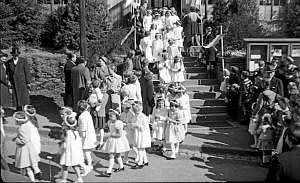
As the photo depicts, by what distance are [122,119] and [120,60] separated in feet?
21.2

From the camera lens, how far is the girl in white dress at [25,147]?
8930 millimetres

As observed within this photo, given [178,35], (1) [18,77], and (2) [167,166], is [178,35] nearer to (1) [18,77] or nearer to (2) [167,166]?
(1) [18,77]

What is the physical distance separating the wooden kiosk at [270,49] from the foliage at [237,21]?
2.68 meters

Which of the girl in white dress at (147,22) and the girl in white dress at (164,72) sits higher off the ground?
the girl in white dress at (147,22)

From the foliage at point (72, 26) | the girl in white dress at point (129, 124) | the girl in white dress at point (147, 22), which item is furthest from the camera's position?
the foliage at point (72, 26)

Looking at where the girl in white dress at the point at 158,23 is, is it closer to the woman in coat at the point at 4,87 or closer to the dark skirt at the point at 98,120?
the dark skirt at the point at 98,120

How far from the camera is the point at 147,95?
12.4 m

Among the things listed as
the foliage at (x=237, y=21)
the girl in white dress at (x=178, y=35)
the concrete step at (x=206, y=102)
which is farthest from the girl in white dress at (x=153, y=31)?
the concrete step at (x=206, y=102)

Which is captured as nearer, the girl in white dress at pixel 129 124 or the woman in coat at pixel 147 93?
the girl in white dress at pixel 129 124

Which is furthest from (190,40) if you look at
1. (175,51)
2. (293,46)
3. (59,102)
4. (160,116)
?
(160,116)

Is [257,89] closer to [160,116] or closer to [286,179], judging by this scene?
[160,116]

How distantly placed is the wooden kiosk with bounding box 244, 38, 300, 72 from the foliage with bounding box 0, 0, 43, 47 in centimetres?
885

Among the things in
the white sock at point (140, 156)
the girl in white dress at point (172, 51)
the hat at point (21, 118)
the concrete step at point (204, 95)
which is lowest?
the white sock at point (140, 156)

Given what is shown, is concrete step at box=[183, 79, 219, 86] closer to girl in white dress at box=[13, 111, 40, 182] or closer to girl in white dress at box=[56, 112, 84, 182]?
girl in white dress at box=[56, 112, 84, 182]
